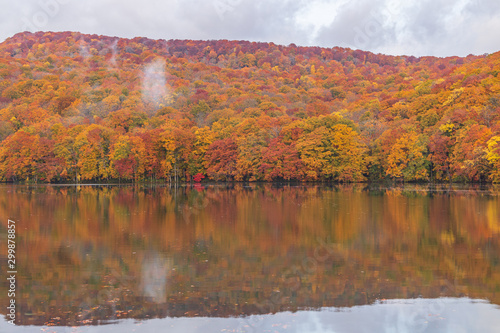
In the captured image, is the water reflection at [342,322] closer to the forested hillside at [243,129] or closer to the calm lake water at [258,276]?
the calm lake water at [258,276]

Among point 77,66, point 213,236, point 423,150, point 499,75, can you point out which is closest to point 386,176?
point 423,150

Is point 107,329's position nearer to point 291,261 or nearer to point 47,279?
point 47,279

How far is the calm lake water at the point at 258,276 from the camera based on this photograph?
27.6 feet

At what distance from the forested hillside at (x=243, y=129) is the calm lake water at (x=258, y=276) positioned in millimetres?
34838

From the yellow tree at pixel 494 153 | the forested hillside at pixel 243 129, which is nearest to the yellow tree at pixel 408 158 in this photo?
the forested hillside at pixel 243 129

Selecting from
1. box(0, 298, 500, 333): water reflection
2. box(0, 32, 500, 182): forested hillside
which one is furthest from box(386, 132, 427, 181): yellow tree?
box(0, 298, 500, 333): water reflection

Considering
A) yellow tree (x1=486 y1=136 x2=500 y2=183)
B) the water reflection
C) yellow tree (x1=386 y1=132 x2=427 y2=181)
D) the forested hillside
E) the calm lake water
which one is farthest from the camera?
yellow tree (x1=386 y1=132 x2=427 y2=181)

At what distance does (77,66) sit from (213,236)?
14319 centimetres

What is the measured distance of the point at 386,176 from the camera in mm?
64188

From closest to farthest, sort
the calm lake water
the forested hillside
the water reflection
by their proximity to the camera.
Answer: the water reflection
the calm lake water
the forested hillside

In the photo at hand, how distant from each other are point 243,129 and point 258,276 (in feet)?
199

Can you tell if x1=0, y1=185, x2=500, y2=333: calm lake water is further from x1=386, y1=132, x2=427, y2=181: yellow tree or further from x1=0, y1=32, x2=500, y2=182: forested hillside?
x1=386, y1=132, x2=427, y2=181: yellow tree

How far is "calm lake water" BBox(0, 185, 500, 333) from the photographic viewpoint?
842 centimetres

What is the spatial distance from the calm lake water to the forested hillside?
3484 centimetres
